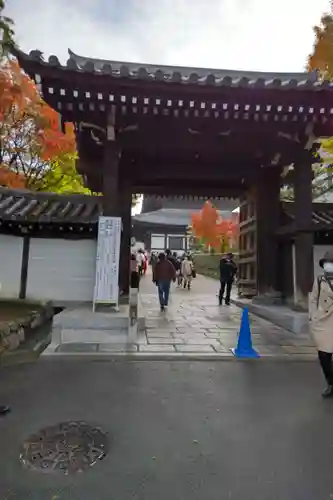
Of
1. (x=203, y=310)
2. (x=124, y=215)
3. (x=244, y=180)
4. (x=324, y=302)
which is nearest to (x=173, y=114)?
(x=124, y=215)

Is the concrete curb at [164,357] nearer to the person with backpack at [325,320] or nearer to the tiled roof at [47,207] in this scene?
the person with backpack at [325,320]

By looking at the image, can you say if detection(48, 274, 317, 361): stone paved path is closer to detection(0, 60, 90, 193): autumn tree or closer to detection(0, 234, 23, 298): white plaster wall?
detection(0, 234, 23, 298): white plaster wall

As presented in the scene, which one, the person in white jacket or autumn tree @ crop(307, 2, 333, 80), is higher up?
autumn tree @ crop(307, 2, 333, 80)

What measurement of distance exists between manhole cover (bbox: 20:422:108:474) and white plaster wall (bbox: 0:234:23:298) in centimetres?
594

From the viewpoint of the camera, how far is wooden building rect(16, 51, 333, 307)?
7.52 metres

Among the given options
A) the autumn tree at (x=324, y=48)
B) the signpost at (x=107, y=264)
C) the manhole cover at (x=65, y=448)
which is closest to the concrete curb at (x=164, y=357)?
the signpost at (x=107, y=264)

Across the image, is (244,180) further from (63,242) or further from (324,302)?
(324,302)

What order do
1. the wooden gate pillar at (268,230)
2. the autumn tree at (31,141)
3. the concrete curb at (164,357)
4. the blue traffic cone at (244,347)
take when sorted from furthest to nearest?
the autumn tree at (31,141)
the wooden gate pillar at (268,230)
the blue traffic cone at (244,347)
the concrete curb at (164,357)

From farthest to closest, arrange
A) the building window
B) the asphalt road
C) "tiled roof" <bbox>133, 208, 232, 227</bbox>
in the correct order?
the building window < "tiled roof" <bbox>133, 208, 232, 227</bbox> < the asphalt road

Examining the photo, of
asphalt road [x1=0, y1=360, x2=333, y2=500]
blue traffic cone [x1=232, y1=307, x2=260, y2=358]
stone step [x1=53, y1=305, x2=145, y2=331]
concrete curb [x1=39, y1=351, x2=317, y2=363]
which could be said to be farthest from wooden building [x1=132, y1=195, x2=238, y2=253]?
asphalt road [x1=0, y1=360, x2=333, y2=500]

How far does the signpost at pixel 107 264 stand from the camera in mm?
7938

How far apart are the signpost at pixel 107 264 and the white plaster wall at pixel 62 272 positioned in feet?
3.92

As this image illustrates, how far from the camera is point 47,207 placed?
384 inches

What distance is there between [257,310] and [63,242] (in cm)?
578
